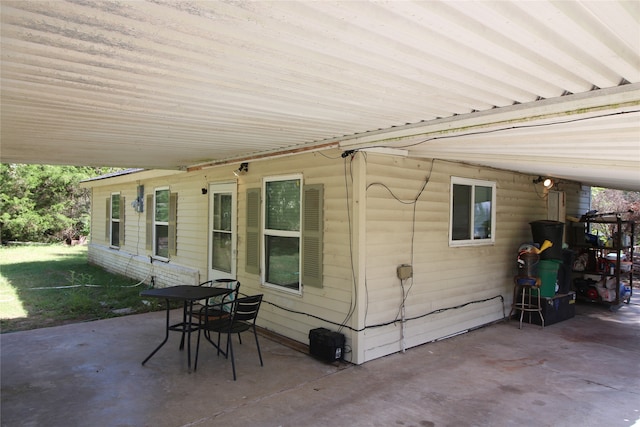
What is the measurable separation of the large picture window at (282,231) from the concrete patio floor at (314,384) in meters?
0.87

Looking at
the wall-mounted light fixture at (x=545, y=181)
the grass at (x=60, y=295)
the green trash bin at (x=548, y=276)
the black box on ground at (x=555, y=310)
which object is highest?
the wall-mounted light fixture at (x=545, y=181)

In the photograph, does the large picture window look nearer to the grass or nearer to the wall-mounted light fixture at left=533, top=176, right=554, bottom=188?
the grass

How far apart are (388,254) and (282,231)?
1.50 metres

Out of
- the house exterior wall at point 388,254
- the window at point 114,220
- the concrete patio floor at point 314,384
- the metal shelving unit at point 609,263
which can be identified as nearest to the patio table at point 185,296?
the concrete patio floor at point 314,384

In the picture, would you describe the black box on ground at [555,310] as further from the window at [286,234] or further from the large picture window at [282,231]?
the large picture window at [282,231]

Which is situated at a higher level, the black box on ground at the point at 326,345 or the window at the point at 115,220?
the window at the point at 115,220

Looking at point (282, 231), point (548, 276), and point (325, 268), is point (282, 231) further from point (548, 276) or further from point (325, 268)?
point (548, 276)

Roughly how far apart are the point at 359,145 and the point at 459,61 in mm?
2258

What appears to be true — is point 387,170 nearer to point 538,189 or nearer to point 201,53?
point 201,53

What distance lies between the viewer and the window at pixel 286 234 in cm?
498

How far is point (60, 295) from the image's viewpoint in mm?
7965

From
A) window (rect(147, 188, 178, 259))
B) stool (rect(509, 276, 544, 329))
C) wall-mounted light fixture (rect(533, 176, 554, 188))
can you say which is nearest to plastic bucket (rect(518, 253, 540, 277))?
stool (rect(509, 276, 544, 329))

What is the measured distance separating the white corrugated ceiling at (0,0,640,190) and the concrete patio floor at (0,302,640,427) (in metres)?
2.31

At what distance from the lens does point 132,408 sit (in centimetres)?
343
